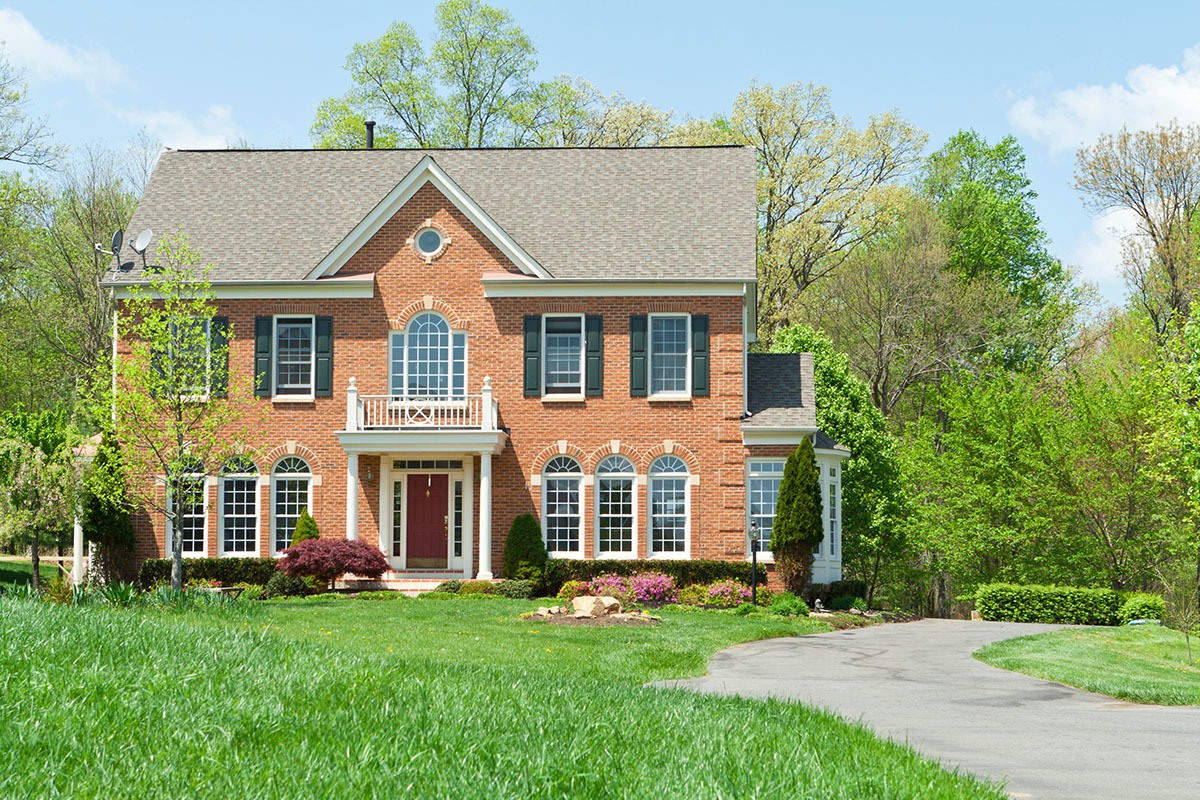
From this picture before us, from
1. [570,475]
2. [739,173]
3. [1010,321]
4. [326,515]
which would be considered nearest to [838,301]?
[1010,321]

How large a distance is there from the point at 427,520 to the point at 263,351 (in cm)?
556

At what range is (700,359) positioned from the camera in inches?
1177

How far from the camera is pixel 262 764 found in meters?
6.16

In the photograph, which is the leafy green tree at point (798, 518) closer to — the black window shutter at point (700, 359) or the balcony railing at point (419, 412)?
the black window shutter at point (700, 359)

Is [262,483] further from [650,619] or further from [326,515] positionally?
[650,619]

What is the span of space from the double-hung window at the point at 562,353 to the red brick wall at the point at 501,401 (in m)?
0.35

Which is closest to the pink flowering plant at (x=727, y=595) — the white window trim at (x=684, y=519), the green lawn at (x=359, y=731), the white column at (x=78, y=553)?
the white window trim at (x=684, y=519)

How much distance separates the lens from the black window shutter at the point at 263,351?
3050 cm

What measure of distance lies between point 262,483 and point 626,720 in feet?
78.8

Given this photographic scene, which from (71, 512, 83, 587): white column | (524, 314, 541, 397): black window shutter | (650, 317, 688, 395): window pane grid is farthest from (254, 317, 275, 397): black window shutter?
(650, 317, 688, 395): window pane grid

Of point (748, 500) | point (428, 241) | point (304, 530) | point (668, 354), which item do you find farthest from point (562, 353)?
point (304, 530)

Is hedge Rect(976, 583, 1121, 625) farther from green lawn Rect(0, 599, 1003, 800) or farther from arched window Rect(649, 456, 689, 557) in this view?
green lawn Rect(0, 599, 1003, 800)

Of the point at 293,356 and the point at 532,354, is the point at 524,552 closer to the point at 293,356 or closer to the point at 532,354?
the point at 532,354

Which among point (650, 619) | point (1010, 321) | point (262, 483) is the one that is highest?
point (1010, 321)
